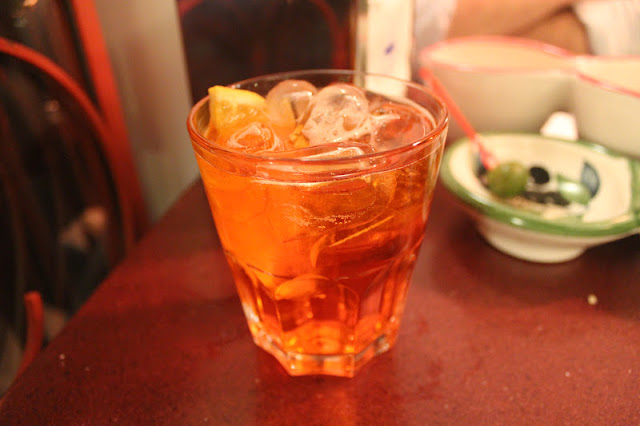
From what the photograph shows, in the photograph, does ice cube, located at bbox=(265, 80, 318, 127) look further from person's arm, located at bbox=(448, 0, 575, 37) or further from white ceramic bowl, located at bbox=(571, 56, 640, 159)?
person's arm, located at bbox=(448, 0, 575, 37)

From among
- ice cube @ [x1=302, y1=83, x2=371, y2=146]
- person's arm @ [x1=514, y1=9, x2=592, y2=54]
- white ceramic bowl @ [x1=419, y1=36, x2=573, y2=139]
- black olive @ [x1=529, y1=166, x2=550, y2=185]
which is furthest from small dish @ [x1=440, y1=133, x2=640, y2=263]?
person's arm @ [x1=514, y1=9, x2=592, y2=54]

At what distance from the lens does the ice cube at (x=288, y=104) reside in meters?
0.46

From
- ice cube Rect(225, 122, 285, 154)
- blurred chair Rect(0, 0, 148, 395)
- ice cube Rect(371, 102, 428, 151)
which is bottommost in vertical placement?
blurred chair Rect(0, 0, 148, 395)

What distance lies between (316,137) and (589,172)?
552 millimetres

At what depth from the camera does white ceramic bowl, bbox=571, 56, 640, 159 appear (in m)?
0.76

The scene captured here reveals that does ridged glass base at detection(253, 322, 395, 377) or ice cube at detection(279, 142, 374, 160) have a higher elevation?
ice cube at detection(279, 142, 374, 160)

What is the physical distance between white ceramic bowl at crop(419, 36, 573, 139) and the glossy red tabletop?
393 millimetres

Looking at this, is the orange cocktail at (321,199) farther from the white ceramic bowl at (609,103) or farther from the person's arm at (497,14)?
the person's arm at (497,14)

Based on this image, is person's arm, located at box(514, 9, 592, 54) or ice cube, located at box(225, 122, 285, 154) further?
person's arm, located at box(514, 9, 592, 54)

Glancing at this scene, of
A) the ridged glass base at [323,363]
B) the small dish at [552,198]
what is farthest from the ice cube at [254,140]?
the small dish at [552,198]

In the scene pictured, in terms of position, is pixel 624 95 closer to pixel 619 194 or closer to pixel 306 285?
pixel 619 194

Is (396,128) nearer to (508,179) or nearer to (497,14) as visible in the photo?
(508,179)

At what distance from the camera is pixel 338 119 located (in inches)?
17.0

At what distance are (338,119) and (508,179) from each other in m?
0.40
